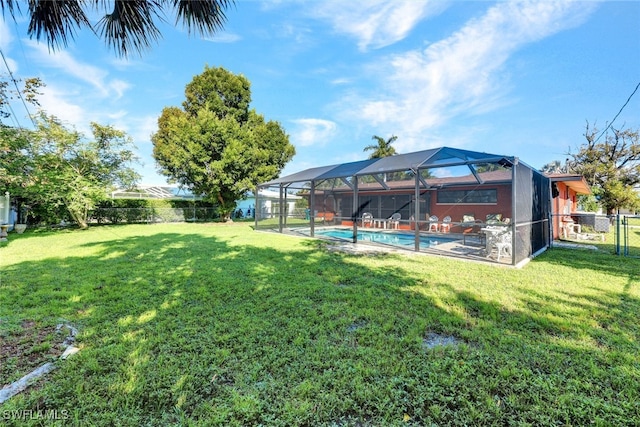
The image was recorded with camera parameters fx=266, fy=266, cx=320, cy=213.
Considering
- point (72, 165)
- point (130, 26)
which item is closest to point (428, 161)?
point (130, 26)

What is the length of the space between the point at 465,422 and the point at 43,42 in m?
4.31

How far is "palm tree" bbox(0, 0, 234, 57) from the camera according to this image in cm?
208

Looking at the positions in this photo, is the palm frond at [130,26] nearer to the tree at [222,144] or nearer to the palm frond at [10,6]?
the palm frond at [10,6]

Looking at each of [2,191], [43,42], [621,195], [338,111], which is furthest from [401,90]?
[621,195]

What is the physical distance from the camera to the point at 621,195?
1802cm

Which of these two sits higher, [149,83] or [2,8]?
[149,83]

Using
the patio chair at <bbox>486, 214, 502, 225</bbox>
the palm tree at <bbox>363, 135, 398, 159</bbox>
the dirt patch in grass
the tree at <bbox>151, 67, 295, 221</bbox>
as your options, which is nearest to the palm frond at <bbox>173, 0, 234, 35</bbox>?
the dirt patch in grass

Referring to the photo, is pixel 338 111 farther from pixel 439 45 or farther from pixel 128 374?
pixel 128 374

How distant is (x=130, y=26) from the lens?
2.21 metres

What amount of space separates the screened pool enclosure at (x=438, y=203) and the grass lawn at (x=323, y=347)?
2052 millimetres

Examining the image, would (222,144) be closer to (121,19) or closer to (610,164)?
(121,19)

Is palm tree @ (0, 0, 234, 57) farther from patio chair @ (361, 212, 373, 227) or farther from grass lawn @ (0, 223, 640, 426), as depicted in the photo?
patio chair @ (361, 212, 373, 227)

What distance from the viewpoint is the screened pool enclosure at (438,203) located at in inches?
275

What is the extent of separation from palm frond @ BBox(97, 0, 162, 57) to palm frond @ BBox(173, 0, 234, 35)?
213mm
